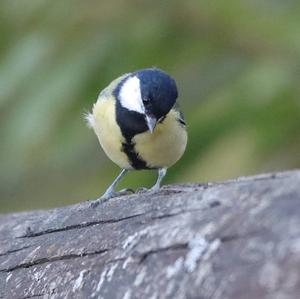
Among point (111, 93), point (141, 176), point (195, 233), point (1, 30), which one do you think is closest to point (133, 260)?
point (195, 233)

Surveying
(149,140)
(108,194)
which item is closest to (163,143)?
(149,140)

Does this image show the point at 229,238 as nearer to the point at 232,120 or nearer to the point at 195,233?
the point at 195,233

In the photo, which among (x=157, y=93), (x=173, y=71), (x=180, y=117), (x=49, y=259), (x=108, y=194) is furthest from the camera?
(x=173, y=71)

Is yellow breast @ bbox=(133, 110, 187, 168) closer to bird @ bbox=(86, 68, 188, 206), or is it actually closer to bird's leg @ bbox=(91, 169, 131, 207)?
bird @ bbox=(86, 68, 188, 206)

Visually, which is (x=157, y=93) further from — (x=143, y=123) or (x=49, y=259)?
(x=49, y=259)

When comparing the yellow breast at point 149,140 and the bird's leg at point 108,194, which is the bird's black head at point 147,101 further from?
the bird's leg at point 108,194
